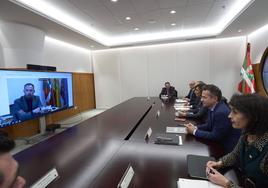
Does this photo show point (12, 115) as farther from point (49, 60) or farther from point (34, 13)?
point (49, 60)

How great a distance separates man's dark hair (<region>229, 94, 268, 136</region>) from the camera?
0.93 m

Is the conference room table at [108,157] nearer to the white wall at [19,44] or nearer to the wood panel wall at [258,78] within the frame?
the white wall at [19,44]

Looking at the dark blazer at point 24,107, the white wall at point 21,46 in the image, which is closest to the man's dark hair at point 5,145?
the dark blazer at point 24,107

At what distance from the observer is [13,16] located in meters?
3.12

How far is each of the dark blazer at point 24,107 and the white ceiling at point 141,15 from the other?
1.57 m

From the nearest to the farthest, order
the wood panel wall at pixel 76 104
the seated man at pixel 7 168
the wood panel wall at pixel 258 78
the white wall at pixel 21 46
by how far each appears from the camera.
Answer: the seated man at pixel 7 168 → the white wall at pixel 21 46 → the wood panel wall at pixel 76 104 → the wood panel wall at pixel 258 78

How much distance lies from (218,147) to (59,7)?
375 centimetres

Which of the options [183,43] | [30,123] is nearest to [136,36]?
[183,43]

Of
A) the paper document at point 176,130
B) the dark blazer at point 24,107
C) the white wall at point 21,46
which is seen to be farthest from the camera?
the white wall at point 21,46

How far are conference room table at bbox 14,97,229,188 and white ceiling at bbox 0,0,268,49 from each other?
257 cm

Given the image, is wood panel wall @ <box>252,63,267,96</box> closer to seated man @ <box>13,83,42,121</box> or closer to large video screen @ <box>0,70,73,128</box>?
large video screen @ <box>0,70,73,128</box>

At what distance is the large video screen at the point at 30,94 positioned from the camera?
2641 millimetres

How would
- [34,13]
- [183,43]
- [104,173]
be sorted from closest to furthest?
[104,173], [34,13], [183,43]

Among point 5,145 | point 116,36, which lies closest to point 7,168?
point 5,145
